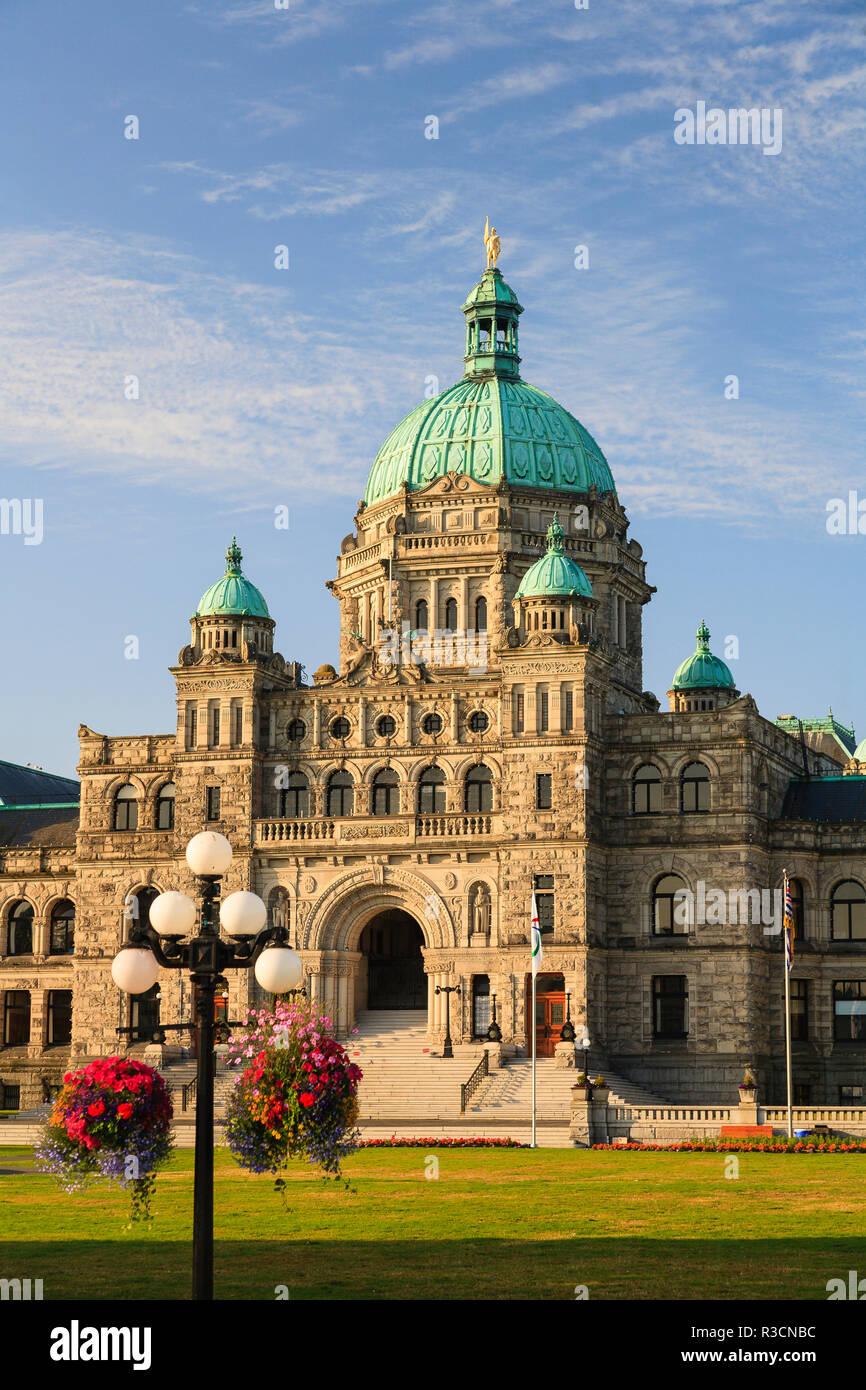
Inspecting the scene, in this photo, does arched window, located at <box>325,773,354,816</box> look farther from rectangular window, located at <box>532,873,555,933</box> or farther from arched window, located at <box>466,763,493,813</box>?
rectangular window, located at <box>532,873,555,933</box>

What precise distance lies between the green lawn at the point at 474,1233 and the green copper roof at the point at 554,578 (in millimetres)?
31541

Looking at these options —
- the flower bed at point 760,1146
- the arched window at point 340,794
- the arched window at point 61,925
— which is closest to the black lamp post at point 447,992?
the arched window at point 340,794

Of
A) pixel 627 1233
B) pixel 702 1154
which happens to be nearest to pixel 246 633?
pixel 702 1154

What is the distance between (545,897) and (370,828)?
779 centimetres

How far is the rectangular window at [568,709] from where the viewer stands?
76812 millimetres

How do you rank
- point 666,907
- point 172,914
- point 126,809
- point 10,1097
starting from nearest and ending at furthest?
point 172,914
point 666,907
point 126,809
point 10,1097

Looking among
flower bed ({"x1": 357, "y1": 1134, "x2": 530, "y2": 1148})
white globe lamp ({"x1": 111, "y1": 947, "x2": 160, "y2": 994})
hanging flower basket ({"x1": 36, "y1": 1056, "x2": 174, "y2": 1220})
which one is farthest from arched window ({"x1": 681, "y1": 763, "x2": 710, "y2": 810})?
white globe lamp ({"x1": 111, "y1": 947, "x2": 160, "y2": 994})

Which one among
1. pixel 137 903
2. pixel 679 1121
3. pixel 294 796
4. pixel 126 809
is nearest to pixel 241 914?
pixel 679 1121

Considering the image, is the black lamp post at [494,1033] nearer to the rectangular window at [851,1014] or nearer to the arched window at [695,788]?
the arched window at [695,788]

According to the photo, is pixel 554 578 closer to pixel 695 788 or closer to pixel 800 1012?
pixel 695 788

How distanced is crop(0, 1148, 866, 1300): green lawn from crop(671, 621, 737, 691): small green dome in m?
43.2

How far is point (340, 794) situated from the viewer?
3201 inches

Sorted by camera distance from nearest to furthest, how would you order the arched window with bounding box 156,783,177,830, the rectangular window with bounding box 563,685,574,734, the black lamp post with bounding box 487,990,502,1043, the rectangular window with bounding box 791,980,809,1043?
the black lamp post with bounding box 487,990,502,1043
the rectangular window with bounding box 563,685,574,734
the rectangular window with bounding box 791,980,809,1043
the arched window with bounding box 156,783,177,830

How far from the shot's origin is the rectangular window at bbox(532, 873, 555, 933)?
75.9 m
